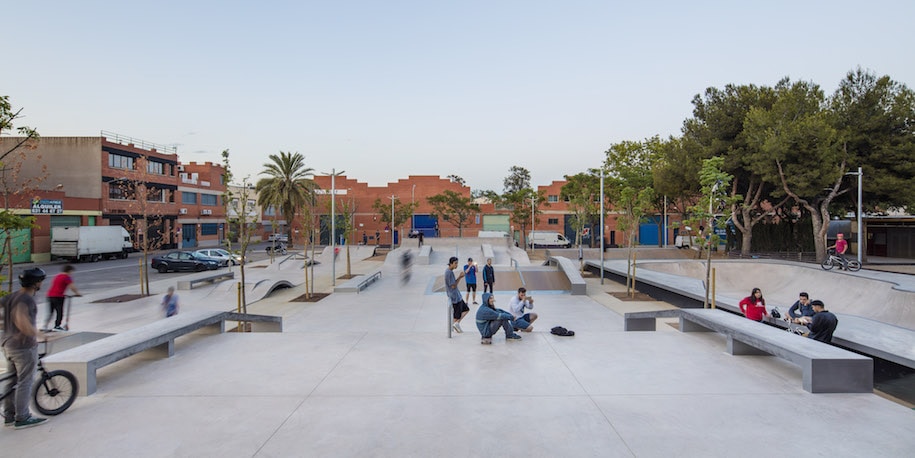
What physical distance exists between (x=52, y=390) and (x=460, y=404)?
445 centimetres

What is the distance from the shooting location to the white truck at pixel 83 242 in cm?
3266

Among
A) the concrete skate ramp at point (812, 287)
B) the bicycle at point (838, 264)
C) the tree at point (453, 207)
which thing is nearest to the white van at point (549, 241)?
the tree at point (453, 207)

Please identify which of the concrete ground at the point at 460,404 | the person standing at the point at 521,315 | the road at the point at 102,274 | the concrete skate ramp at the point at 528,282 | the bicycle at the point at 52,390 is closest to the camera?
the concrete ground at the point at 460,404

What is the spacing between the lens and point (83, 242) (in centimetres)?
3278

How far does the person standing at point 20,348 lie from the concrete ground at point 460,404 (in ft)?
1.04

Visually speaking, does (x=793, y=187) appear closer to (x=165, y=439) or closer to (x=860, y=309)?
(x=860, y=309)

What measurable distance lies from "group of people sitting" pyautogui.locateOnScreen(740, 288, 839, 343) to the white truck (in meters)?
39.7

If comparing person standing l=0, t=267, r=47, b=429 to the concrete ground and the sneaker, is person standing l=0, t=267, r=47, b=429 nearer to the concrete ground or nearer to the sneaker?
the sneaker

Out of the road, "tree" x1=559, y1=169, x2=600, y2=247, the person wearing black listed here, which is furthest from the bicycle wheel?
"tree" x1=559, y1=169, x2=600, y2=247

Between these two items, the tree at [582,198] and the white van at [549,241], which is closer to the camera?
the tree at [582,198]

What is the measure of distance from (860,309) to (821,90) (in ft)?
76.3

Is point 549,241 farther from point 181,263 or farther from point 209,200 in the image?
point 209,200

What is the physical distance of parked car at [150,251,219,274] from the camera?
93.4 ft

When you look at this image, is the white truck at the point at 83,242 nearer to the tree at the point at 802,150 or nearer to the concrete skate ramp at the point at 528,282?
the concrete skate ramp at the point at 528,282
